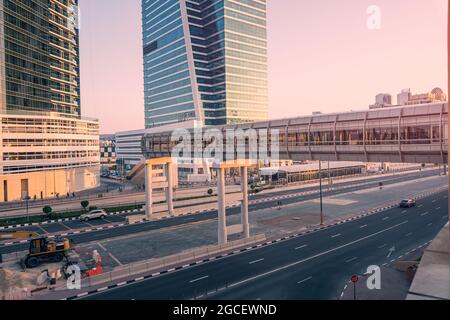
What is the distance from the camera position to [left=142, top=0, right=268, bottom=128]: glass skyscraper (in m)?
133

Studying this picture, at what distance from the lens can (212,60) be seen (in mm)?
136250

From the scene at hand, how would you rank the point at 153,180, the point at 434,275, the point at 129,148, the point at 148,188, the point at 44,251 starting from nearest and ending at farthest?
the point at 434,275
the point at 44,251
the point at 148,188
the point at 153,180
the point at 129,148

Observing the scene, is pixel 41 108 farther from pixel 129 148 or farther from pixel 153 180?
pixel 129 148

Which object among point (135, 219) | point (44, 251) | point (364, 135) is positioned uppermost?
point (364, 135)

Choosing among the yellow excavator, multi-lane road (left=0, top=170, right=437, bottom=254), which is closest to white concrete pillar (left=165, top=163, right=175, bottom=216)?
multi-lane road (left=0, top=170, right=437, bottom=254)

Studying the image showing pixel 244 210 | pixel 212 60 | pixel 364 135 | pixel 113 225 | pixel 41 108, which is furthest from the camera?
pixel 212 60

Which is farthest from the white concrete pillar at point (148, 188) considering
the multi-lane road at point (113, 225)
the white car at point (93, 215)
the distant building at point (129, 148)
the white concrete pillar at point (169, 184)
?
the distant building at point (129, 148)

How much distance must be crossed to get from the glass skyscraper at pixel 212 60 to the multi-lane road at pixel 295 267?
3834 inches

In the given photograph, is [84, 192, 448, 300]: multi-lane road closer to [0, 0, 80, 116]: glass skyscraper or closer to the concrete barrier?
the concrete barrier

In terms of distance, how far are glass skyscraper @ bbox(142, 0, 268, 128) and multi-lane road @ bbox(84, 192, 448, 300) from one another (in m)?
97.4

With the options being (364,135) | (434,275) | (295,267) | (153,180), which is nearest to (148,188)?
(153,180)

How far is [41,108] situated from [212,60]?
72350 millimetres
